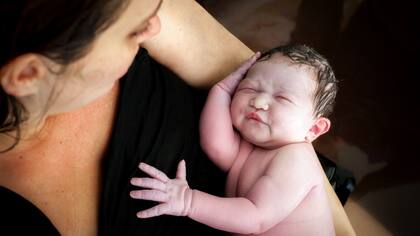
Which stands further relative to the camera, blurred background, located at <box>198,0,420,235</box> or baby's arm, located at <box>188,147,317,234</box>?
blurred background, located at <box>198,0,420,235</box>

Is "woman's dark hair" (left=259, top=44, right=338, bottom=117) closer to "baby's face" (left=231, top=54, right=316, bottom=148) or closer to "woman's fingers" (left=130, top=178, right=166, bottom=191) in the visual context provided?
"baby's face" (left=231, top=54, right=316, bottom=148)

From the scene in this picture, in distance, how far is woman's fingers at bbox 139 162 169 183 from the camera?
789 mm

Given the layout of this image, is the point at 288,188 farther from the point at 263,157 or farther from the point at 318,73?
the point at 318,73

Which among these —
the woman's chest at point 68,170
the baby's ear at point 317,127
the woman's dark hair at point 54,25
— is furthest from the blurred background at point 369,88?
the woman's dark hair at point 54,25

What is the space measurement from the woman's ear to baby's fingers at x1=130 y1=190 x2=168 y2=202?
250 millimetres

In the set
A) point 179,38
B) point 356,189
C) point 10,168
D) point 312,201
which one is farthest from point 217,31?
point 356,189

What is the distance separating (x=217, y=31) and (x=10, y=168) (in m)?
0.56

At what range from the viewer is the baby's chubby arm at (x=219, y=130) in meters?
0.92

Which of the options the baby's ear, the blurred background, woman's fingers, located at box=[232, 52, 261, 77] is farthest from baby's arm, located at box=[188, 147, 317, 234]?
the blurred background

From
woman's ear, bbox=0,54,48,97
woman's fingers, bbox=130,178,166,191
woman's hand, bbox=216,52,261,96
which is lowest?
woman's fingers, bbox=130,178,166,191

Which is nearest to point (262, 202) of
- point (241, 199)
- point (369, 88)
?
point (241, 199)

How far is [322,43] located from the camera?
1969mm

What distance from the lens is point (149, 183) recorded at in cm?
78

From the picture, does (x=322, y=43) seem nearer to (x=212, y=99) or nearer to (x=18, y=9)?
(x=212, y=99)
